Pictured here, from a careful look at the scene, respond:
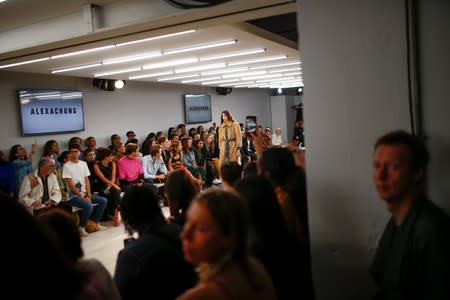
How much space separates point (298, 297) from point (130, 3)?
9.36 feet

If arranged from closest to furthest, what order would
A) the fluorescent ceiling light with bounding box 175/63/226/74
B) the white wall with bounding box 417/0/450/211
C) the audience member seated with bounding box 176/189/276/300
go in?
the audience member seated with bounding box 176/189/276/300 → the white wall with bounding box 417/0/450/211 → the fluorescent ceiling light with bounding box 175/63/226/74

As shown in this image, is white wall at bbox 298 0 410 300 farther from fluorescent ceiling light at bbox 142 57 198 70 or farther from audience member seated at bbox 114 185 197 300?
fluorescent ceiling light at bbox 142 57 198 70

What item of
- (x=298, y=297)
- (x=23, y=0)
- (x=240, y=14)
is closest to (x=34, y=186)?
(x=23, y=0)

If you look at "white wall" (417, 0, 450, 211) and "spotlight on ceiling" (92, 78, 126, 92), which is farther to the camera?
"spotlight on ceiling" (92, 78, 126, 92)

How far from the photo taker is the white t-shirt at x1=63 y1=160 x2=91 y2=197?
5.79 meters

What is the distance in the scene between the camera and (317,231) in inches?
74.4

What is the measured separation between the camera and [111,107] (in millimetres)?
9477

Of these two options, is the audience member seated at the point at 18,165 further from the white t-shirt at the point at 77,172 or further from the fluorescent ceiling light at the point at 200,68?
the fluorescent ceiling light at the point at 200,68

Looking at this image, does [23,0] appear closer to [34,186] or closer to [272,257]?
[34,186]

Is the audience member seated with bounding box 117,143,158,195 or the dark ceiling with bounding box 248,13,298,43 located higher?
the dark ceiling with bounding box 248,13,298,43

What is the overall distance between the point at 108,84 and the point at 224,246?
8697mm

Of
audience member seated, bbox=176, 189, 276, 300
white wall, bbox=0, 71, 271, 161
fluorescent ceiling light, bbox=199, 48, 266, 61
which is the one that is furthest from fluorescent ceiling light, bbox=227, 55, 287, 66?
audience member seated, bbox=176, 189, 276, 300

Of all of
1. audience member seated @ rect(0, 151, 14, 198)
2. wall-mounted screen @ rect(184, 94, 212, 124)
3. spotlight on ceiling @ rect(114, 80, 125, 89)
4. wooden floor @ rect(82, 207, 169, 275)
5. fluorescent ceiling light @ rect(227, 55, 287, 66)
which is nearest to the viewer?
wooden floor @ rect(82, 207, 169, 275)

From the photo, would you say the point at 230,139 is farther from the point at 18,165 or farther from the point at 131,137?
the point at 18,165
